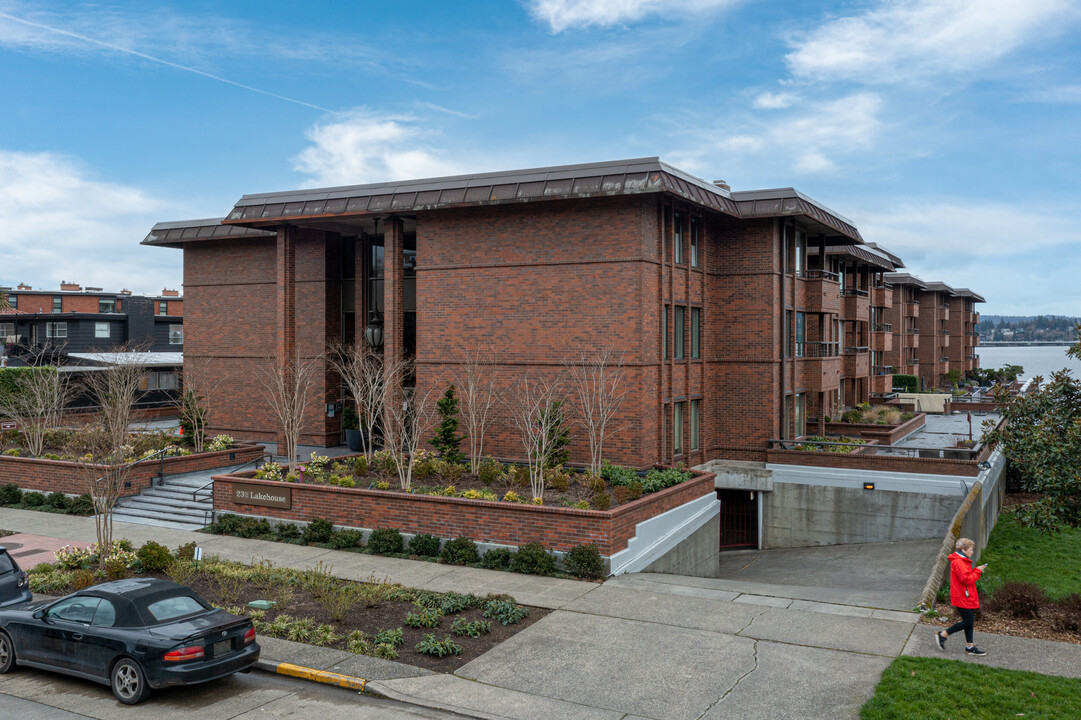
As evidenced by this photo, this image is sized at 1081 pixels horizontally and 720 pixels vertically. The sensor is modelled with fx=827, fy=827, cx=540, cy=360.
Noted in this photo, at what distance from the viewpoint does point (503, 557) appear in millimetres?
18438

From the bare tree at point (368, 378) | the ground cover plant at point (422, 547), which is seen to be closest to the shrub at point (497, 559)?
the ground cover plant at point (422, 547)

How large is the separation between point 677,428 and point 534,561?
Result: 10.7 m

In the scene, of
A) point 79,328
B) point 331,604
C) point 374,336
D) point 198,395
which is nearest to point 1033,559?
point 331,604

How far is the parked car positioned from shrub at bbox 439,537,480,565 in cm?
813

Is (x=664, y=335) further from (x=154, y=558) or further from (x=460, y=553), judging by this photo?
→ (x=154, y=558)

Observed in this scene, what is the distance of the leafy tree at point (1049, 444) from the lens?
16516mm

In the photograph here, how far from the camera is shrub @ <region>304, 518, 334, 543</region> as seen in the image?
20.7 metres

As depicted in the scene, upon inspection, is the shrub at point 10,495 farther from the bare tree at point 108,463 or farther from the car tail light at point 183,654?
the car tail light at point 183,654

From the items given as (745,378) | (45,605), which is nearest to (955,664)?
(45,605)

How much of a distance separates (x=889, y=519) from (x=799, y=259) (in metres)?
10.7

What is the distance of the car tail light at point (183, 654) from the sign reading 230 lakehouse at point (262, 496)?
10797 mm

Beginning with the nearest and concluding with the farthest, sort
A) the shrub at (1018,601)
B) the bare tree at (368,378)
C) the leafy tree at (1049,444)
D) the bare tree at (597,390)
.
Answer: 1. the shrub at (1018,601)
2. the leafy tree at (1049,444)
3. the bare tree at (597,390)
4. the bare tree at (368,378)

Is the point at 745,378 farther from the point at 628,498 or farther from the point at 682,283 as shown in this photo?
the point at 628,498

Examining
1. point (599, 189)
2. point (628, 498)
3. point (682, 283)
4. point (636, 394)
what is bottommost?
point (628, 498)
